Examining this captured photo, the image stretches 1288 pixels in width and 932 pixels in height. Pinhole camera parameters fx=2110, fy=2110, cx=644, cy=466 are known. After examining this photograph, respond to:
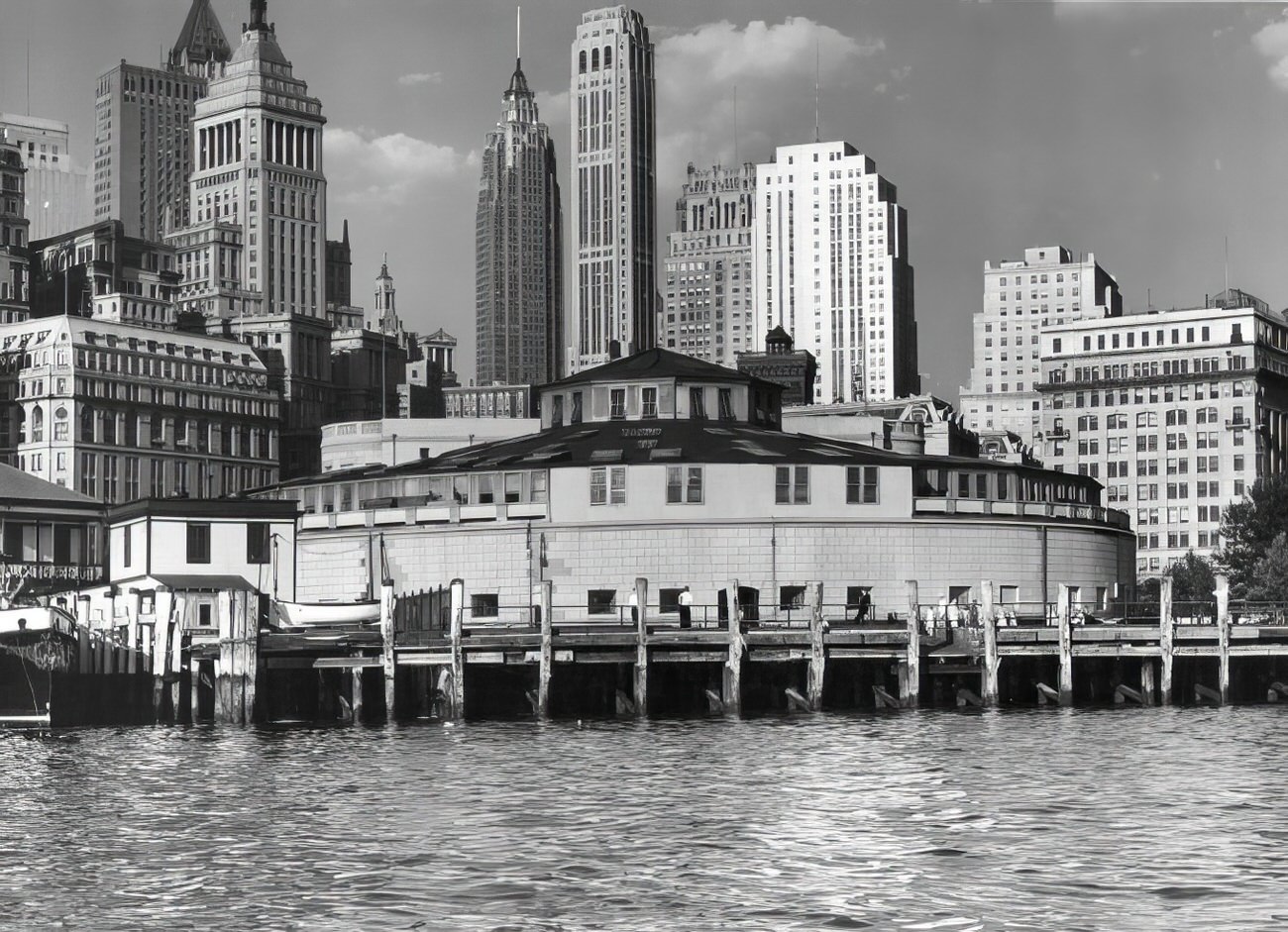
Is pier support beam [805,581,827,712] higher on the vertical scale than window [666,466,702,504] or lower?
lower

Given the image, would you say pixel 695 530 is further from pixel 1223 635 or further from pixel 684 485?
pixel 1223 635

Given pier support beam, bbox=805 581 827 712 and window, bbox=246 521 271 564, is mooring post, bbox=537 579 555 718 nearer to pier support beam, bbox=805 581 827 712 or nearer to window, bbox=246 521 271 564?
pier support beam, bbox=805 581 827 712

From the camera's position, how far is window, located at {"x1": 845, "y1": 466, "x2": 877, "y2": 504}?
112m

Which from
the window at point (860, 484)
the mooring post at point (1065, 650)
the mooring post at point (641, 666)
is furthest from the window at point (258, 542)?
the mooring post at point (1065, 650)

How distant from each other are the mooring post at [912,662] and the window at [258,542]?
130ft

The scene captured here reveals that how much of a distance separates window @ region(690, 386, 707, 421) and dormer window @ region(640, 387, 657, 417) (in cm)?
225

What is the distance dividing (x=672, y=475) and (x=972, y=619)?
27.1 m

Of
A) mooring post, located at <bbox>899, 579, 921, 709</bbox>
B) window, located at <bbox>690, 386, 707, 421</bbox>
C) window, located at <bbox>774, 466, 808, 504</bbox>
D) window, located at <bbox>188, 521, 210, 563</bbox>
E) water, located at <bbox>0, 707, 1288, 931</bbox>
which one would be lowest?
water, located at <bbox>0, 707, 1288, 931</bbox>

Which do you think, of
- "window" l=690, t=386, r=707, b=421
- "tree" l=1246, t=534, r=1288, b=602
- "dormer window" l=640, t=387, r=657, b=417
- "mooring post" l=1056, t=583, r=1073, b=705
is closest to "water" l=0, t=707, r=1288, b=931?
"mooring post" l=1056, t=583, r=1073, b=705

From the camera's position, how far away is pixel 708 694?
78.4 metres

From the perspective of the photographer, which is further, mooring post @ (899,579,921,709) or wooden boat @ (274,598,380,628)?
wooden boat @ (274,598,380,628)

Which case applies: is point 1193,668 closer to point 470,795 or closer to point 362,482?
point 470,795

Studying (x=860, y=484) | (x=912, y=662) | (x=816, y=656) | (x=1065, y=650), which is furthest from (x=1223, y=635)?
(x=860, y=484)

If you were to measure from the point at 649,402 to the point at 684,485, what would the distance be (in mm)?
19473
